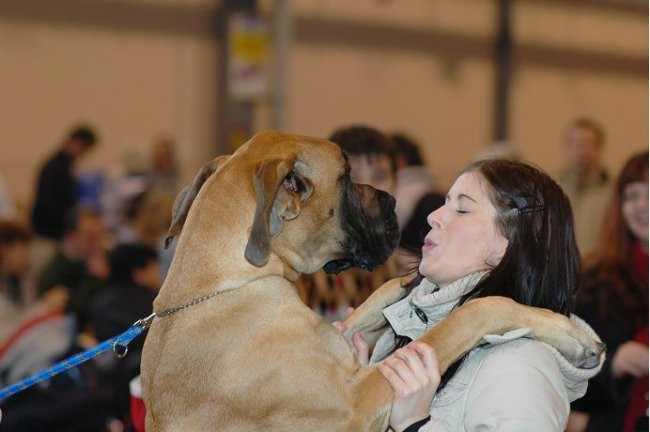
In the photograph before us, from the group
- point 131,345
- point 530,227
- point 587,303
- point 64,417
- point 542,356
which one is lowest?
point 64,417

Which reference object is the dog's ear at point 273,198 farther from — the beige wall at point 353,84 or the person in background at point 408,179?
the beige wall at point 353,84

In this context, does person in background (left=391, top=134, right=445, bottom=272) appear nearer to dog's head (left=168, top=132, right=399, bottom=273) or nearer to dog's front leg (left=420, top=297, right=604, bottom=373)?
dog's head (left=168, top=132, right=399, bottom=273)

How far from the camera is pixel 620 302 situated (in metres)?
4.38

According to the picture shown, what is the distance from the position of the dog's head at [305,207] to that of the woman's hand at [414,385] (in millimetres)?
441

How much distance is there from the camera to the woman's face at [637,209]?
4.48 metres

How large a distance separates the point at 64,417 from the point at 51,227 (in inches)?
202

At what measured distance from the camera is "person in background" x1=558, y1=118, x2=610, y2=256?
7.38m

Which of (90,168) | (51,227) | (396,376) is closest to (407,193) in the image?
(396,376)

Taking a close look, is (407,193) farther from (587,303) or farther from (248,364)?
(248,364)

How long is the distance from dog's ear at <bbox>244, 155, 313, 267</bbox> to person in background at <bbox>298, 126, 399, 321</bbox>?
142 centimetres

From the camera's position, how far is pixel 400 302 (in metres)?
3.02

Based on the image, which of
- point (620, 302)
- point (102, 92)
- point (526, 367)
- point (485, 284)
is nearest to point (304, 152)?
point (485, 284)

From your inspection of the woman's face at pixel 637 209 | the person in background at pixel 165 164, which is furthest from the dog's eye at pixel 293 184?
the person in background at pixel 165 164

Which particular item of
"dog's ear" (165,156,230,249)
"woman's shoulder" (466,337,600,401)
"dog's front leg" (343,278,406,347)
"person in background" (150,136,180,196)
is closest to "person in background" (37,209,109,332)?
"person in background" (150,136,180,196)
